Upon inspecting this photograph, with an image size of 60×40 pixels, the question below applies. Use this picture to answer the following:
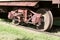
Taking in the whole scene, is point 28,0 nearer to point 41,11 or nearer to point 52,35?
point 41,11

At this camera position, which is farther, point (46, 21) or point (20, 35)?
point (46, 21)

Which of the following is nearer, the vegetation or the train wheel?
the vegetation

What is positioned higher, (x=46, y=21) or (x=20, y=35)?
(x=46, y=21)

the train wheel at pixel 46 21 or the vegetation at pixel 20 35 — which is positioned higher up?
the train wheel at pixel 46 21

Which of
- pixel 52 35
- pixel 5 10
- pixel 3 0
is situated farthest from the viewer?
pixel 5 10

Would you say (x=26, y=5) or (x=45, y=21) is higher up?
(x=26, y=5)

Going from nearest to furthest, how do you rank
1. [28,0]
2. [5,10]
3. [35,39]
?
[35,39], [28,0], [5,10]

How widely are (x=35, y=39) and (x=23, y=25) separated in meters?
2.91

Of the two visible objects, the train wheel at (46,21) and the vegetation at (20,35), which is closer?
the vegetation at (20,35)

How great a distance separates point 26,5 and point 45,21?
1030 millimetres

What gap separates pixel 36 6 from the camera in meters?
10.4

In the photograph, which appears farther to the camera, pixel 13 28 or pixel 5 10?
pixel 5 10

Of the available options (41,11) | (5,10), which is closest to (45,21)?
(41,11)

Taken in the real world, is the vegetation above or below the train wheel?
below
